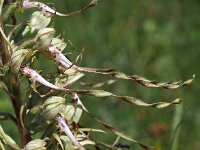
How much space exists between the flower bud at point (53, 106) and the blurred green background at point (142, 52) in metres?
2.52

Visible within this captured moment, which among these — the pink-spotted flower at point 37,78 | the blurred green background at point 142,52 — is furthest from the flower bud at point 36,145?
the blurred green background at point 142,52

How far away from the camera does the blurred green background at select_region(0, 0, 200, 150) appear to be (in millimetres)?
5816

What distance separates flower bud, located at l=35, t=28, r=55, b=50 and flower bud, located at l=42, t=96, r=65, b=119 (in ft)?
0.73

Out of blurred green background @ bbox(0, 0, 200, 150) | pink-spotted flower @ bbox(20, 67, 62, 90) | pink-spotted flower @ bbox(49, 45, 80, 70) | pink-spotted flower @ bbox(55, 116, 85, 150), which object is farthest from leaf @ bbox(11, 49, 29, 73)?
blurred green background @ bbox(0, 0, 200, 150)

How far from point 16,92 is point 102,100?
321cm

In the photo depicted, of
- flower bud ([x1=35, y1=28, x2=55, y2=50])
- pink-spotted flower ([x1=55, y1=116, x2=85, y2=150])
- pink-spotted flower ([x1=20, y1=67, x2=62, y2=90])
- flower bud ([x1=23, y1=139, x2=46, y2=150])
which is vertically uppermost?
flower bud ([x1=35, y1=28, x2=55, y2=50])

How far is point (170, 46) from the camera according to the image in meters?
7.38

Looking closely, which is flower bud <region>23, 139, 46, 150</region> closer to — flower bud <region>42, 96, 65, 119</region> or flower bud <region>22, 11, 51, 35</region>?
flower bud <region>42, 96, 65, 119</region>

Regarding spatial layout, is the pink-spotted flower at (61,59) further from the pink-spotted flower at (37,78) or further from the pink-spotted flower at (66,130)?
the pink-spotted flower at (66,130)

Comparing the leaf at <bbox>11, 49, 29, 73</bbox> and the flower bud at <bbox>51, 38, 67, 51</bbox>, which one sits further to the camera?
the flower bud at <bbox>51, 38, 67, 51</bbox>

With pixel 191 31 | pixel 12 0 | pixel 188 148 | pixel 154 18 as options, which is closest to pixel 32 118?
pixel 12 0

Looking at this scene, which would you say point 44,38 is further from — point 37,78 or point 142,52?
point 142,52

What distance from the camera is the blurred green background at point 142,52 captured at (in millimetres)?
5816

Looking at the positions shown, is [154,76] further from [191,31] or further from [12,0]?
[12,0]
